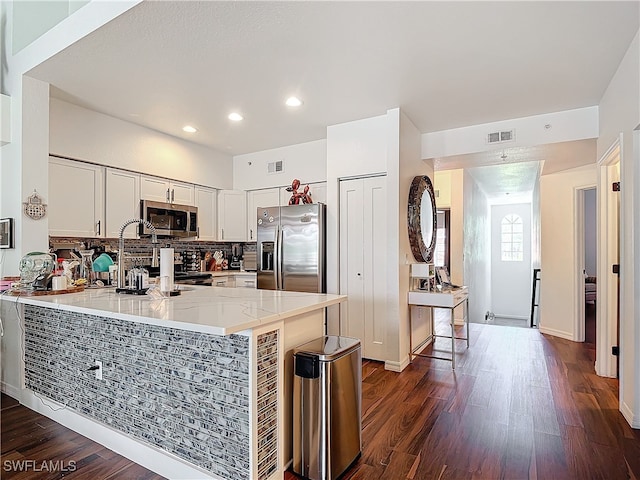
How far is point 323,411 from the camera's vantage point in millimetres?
1872

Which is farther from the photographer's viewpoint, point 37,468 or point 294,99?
point 294,99

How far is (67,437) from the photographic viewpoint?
2.35m

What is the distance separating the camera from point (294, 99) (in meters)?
3.40

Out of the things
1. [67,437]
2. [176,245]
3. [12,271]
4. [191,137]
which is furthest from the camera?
[176,245]

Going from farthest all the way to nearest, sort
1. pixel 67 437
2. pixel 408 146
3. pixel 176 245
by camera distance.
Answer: pixel 176 245 < pixel 408 146 < pixel 67 437

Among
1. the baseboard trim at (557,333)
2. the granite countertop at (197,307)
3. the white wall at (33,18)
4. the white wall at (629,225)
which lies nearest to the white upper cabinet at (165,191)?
the white wall at (33,18)

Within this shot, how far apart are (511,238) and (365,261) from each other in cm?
827

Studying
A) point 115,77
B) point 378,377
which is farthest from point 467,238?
point 115,77

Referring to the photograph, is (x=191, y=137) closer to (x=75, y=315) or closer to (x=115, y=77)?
(x=115, y=77)

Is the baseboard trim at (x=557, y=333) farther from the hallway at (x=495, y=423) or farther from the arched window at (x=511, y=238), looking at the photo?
the arched window at (x=511, y=238)

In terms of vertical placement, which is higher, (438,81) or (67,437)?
(438,81)

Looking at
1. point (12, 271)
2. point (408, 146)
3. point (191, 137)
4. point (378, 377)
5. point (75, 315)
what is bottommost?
point (378, 377)

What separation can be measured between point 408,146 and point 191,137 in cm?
268

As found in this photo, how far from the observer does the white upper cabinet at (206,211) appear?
198 inches
